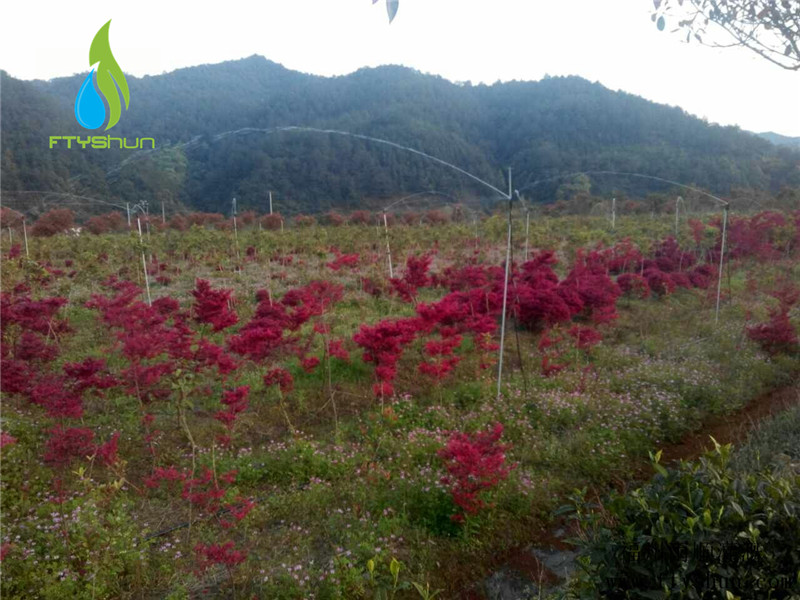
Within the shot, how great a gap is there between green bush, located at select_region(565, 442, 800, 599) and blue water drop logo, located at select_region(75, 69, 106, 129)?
3848 millimetres

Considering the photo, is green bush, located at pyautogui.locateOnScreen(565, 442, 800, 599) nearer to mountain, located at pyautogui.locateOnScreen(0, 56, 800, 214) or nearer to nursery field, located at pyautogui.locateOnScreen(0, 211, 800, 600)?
nursery field, located at pyautogui.locateOnScreen(0, 211, 800, 600)

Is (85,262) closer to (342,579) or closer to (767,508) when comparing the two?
(342,579)

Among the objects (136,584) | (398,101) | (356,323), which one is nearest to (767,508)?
(136,584)

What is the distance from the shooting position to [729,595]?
1.16m

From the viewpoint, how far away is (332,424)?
14.9 ft

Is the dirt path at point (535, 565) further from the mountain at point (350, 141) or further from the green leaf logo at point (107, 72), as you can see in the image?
the green leaf logo at point (107, 72)

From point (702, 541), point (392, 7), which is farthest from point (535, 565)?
point (392, 7)

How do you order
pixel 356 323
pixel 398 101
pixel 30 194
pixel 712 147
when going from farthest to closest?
1. pixel 712 147
2. pixel 398 101
3. pixel 356 323
4. pixel 30 194

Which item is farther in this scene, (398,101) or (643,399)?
(398,101)

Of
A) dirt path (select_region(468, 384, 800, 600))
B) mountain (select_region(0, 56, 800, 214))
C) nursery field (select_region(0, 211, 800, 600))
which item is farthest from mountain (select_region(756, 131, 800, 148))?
dirt path (select_region(468, 384, 800, 600))

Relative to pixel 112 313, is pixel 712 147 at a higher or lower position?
higher

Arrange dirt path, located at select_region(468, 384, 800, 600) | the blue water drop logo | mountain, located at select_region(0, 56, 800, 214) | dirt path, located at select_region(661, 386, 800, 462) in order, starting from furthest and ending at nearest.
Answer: mountain, located at select_region(0, 56, 800, 214), dirt path, located at select_region(661, 386, 800, 462), the blue water drop logo, dirt path, located at select_region(468, 384, 800, 600)

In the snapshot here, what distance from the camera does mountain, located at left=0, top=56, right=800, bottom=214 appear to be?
5371 millimetres

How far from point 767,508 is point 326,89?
22.6m
